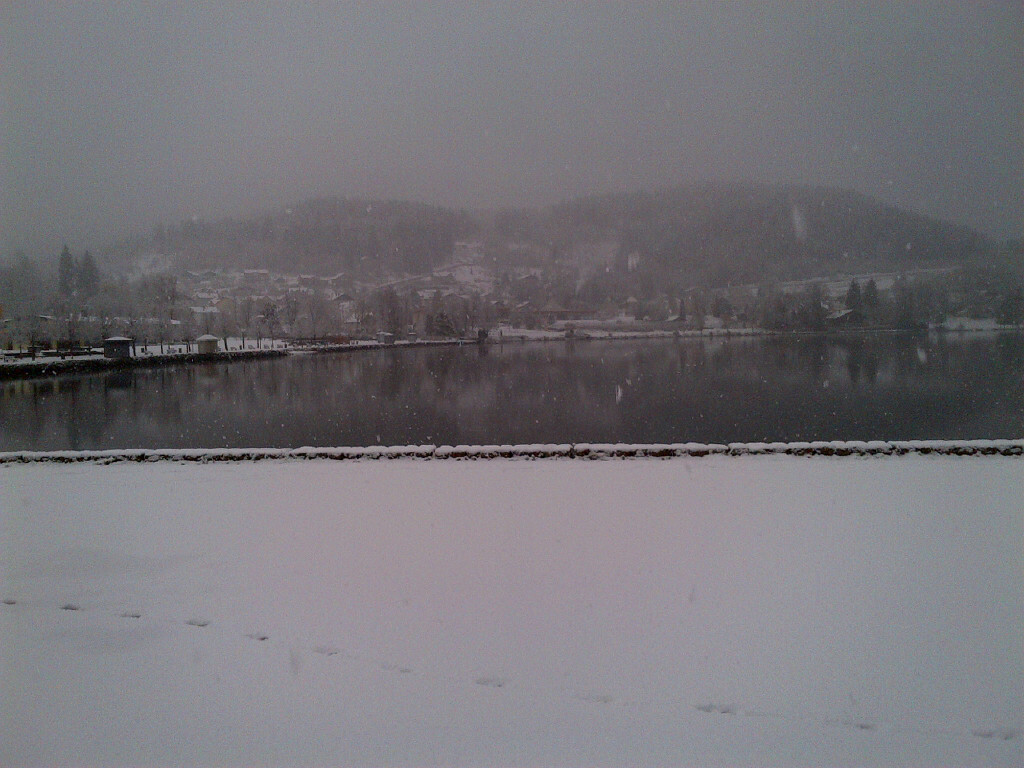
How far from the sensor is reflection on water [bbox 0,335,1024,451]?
20.1 meters

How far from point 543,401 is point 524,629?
82.7 feet

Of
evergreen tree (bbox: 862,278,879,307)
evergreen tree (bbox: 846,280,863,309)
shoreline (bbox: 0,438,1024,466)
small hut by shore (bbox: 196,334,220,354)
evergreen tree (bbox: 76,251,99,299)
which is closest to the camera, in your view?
shoreline (bbox: 0,438,1024,466)

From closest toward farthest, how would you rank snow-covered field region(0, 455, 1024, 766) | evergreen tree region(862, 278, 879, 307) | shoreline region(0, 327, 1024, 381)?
1. snow-covered field region(0, 455, 1024, 766)
2. shoreline region(0, 327, 1024, 381)
3. evergreen tree region(862, 278, 879, 307)

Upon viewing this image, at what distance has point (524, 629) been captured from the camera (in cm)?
404

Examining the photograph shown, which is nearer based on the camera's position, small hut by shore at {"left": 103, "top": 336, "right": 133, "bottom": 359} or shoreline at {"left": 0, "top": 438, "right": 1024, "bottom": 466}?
shoreline at {"left": 0, "top": 438, "right": 1024, "bottom": 466}

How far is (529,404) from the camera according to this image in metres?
28.0

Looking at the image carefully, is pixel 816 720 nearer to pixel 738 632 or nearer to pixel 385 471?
pixel 738 632

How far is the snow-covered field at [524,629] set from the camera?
2.93 meters

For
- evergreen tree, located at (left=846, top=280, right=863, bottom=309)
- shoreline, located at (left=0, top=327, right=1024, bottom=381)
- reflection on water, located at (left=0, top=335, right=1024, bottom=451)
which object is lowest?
reflection on water, located at (left=0, top=335, right=1024, bottom=451)

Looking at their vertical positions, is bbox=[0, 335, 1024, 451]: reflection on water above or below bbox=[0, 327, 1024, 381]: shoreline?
below

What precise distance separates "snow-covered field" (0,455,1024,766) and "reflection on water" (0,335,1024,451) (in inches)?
450

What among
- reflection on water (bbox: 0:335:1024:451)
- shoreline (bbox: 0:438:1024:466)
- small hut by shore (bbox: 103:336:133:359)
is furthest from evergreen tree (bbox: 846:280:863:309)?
small hut by shore (bbox: 103:336:133:359)

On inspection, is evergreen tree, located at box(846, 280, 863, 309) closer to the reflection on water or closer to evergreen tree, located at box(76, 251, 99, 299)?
A: the reflection on water

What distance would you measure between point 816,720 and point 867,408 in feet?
84.8
